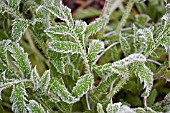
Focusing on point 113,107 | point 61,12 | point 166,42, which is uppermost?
point 61,12

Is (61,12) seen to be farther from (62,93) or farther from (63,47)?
(62,93)

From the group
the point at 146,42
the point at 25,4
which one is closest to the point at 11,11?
the point at 25,4

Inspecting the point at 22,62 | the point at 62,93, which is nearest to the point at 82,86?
the point at 62,93

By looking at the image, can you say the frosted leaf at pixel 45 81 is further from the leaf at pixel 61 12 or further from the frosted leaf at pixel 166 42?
the frosted leaf at pixel 166 42

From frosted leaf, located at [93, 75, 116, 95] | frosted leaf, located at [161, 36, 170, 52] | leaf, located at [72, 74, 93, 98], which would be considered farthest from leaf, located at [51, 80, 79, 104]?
frosted leaf, located at [161, 36, 170, 52]

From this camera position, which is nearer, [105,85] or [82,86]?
[82,86]

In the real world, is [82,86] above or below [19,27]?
below

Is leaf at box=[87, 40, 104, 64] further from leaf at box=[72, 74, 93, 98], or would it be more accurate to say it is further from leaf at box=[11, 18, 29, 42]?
leaf at box=[11, 18, 29, 42]
